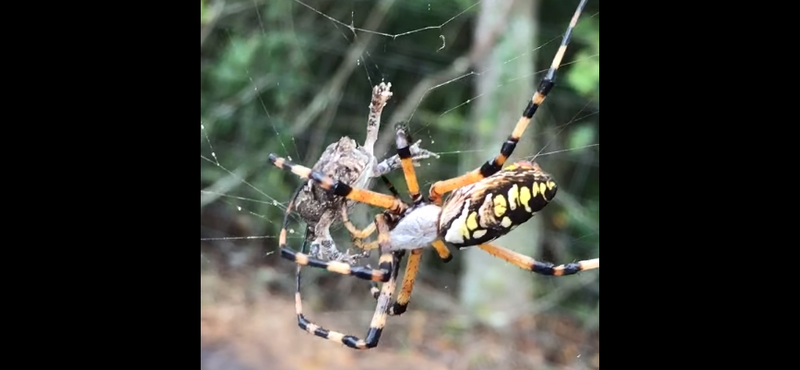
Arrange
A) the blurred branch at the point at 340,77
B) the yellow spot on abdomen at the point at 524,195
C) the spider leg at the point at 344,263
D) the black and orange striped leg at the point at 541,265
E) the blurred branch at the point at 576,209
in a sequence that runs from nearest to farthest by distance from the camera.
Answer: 1. the yellow spot on abdomen at the point at 524,195
2. the spider leg at the point at 344,263
3. the black and orange striped leg at the point at 541,265
4. the blurred branch at the point at 340,77
5. the blurred branch at the point at 576,209

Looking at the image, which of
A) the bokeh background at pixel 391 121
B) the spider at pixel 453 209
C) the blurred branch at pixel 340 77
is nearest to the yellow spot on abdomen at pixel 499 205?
the spider at pixel 453 209

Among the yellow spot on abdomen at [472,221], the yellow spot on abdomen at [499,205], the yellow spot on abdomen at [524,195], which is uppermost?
the yellow spot on abdomen at [524,195]

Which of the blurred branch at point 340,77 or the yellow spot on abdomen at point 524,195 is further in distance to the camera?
the blurred branch at point 340,77

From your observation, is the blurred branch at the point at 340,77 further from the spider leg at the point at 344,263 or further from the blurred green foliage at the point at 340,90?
the spider leg at the point at 344,263

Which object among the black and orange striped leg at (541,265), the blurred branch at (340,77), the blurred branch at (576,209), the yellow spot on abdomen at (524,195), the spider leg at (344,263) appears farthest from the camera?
the blurred branch at (576,209)

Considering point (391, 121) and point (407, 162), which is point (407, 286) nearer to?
point (407, 162)

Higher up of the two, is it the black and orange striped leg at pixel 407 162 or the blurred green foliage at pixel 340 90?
the black and orange striped leg at pixel 407 162

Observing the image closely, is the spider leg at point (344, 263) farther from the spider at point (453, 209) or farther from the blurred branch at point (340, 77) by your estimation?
the blurred branch at point (340, 77)

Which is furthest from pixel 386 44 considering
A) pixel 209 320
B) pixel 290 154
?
pixel 209 320
